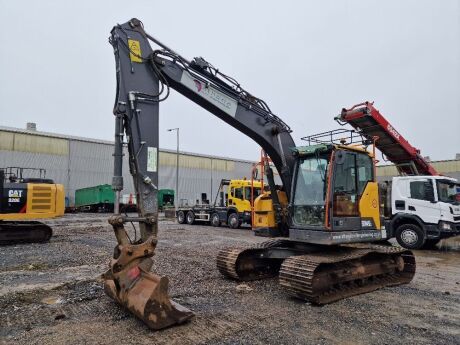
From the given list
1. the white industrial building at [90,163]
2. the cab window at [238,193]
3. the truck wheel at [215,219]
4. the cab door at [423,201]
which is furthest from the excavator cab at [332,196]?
the white industrial building at [90,163]

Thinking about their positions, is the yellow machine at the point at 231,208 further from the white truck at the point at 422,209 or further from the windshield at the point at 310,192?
the windshield at the point at 310,192

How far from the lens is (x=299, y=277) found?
5832 mm

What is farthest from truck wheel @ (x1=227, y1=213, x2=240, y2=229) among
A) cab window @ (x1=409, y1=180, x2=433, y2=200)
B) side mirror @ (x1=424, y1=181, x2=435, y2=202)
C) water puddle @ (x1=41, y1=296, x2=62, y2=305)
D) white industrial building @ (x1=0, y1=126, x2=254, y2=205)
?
water puddle @ (x1=41, y1=296, x2=62, y2=305)

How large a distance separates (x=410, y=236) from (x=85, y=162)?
3611cm

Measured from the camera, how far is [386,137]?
12500mm

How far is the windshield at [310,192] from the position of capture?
6.63m

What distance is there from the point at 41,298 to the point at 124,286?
1994 mm

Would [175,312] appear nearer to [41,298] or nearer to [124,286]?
[124,286]

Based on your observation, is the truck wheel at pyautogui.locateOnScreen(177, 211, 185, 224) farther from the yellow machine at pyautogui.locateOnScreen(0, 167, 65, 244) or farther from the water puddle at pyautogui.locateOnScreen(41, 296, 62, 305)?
the water puddle at pyautogui.locateOnScreen(41, 296, 62, 305)

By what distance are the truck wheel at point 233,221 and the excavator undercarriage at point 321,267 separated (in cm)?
1321

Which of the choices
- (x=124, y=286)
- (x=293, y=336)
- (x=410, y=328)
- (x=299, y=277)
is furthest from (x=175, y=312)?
(x=410, y=328)

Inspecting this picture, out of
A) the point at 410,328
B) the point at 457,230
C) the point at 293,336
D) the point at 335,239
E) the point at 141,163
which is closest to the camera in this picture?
the point at 293,336

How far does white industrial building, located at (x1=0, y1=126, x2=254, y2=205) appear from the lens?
36.4 meters

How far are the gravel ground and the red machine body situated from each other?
5.07 m
